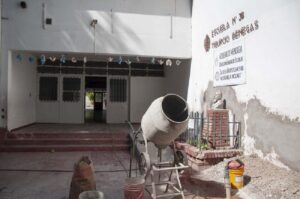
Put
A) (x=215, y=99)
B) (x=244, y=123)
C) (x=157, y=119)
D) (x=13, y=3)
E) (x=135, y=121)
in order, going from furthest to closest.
A: 1. (x=135, y=121)
2. (x=13, y=3)
3. (x=215, y=99)
4. (x=244, y=123)
5. (x=157, y=119)

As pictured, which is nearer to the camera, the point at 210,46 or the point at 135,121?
the point at 210,46

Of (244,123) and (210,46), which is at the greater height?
(210,46)

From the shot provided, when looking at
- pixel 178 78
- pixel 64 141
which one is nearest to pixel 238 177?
pixel 64 141

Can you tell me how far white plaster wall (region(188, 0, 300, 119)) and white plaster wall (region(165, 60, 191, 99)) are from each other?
303cm

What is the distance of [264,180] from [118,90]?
913 centimetres

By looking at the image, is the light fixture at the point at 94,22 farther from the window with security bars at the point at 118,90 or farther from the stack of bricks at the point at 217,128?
the stack of bricks at the point at 217,128

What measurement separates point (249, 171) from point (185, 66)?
5.90 m

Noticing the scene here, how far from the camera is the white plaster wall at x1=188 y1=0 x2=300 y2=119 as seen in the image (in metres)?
5.20

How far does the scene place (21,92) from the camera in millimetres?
10484

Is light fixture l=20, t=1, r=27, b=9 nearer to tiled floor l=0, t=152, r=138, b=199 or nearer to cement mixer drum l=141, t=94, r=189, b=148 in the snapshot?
tiled floor l=0, t=152, r=138, b=199

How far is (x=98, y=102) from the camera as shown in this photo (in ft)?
77.8

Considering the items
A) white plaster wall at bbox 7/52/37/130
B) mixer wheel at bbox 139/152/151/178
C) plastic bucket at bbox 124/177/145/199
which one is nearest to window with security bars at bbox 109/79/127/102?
white plaster wall at bbox 7/52/37/130

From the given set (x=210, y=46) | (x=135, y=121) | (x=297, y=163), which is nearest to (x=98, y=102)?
(x=135, y=121)

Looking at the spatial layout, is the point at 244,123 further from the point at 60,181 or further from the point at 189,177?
the point at 60,181
